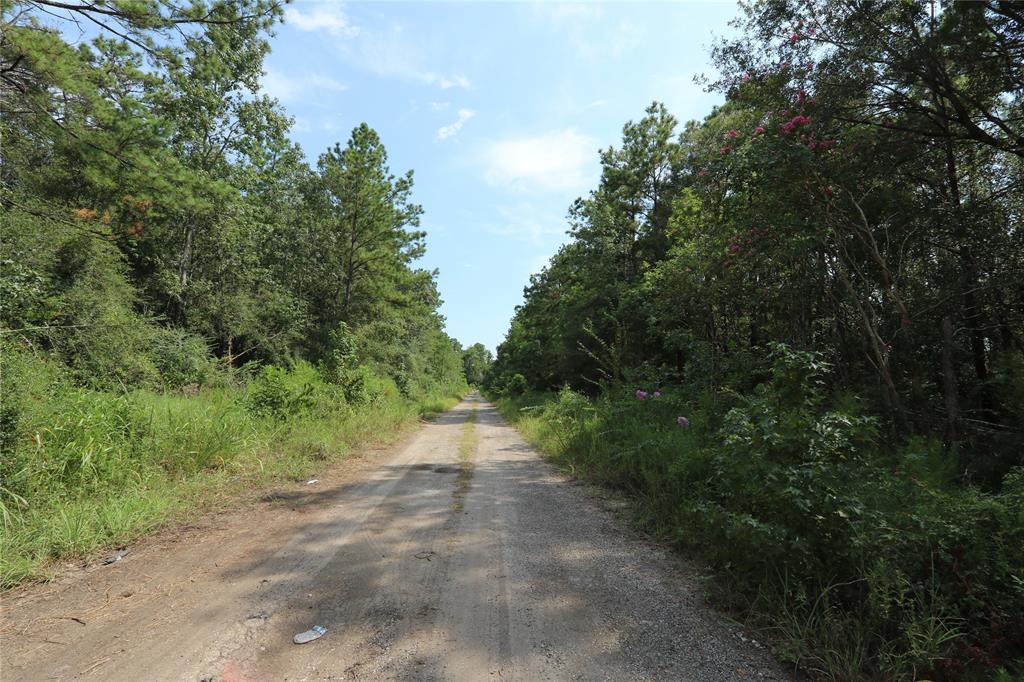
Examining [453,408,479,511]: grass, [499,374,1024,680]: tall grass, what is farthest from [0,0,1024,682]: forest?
[453,408,479,511]: grass

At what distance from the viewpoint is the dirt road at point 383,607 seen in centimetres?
235

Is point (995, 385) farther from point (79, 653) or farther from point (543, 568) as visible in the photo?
point (79, 653)

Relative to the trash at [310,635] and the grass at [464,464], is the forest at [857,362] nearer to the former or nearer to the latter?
the grass at [464,464]

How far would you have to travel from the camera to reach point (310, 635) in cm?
260

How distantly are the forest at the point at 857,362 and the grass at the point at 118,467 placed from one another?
5140mm

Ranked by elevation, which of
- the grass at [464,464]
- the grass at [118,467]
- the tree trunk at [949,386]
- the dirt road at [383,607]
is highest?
the tree trunk at [949,386]

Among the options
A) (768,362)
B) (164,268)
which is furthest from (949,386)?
(164,268)

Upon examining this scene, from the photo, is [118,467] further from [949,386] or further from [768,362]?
[949,386]

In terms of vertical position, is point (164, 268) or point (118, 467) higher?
point (164, 268)

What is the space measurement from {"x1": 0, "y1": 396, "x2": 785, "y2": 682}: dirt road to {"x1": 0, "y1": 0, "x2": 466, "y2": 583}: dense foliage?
4.03ft

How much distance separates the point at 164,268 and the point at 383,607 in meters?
18.5

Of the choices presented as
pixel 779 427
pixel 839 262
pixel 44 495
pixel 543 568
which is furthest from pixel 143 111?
pixel 839 262

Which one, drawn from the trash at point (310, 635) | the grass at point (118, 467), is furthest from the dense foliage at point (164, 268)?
the trash at point (310, 635)

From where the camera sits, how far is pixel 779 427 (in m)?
3.23
